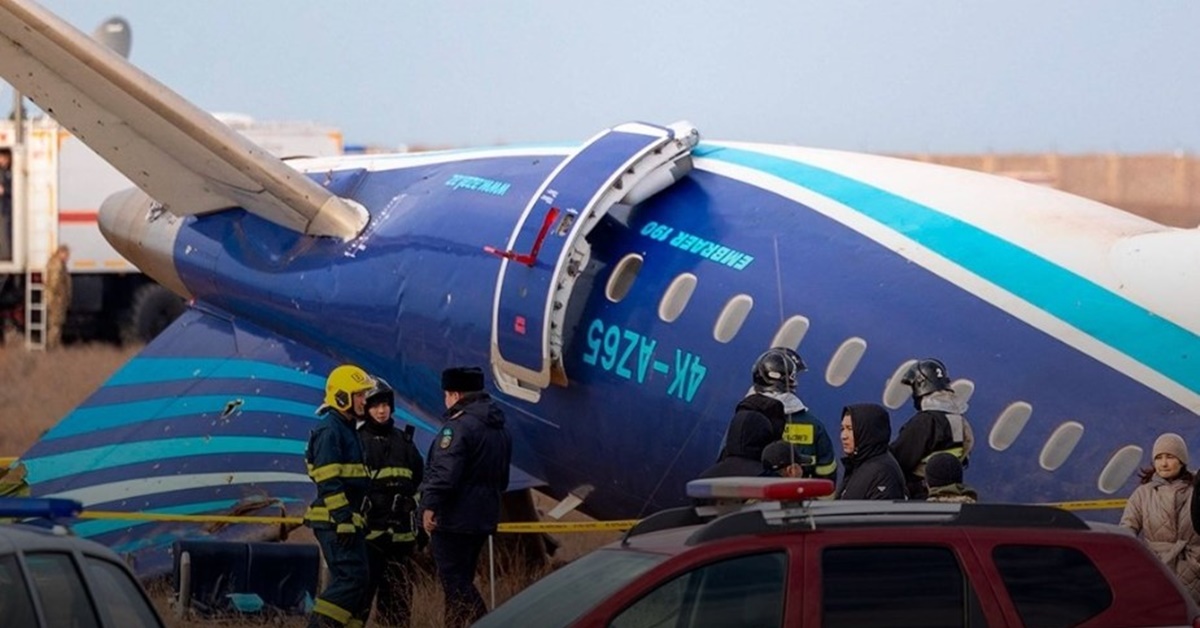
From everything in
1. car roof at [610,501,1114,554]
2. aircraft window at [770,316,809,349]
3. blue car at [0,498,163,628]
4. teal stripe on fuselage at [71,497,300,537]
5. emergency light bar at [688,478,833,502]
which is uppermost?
aircraft window at [770,316,809,349]

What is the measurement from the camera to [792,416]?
39.4 feet

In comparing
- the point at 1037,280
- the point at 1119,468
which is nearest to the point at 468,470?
→ the point at 1037,280

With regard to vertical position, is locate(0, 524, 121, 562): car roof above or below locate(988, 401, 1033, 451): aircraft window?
below

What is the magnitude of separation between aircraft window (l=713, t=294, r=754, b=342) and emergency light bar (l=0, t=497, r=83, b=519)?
603 cm

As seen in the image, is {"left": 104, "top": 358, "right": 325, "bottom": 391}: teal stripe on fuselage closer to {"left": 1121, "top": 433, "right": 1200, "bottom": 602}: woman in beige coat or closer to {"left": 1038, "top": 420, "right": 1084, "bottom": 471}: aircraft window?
{"left": 1038, "top": 420, "right": 1084, "bottom": 471}: aircraft window

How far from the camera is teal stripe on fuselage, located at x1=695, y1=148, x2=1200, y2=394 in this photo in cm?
1171

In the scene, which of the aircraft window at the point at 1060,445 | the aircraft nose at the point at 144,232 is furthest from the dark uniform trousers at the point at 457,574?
the aircraft nose at the point at 144,232

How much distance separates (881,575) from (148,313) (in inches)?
1228

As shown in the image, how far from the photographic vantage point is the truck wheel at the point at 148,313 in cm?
3756

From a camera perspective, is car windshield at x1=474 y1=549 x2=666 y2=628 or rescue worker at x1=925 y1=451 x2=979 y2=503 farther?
rescue worker at x1=925 y1=451 x2=979 y2=503

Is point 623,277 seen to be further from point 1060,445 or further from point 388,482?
point 1060,445

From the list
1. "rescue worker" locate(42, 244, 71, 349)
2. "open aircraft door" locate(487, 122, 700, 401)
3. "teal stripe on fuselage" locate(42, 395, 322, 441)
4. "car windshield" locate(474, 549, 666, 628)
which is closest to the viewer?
"car windshield" locate(474, 549, 666, 628)

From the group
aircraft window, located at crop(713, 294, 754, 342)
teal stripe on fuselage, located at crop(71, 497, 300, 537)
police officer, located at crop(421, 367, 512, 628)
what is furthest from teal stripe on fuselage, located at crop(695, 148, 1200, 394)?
teal stripe on fuselage, located at crop(71, 497, 300, 537)

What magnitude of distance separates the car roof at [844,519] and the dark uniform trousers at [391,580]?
3947 mm
